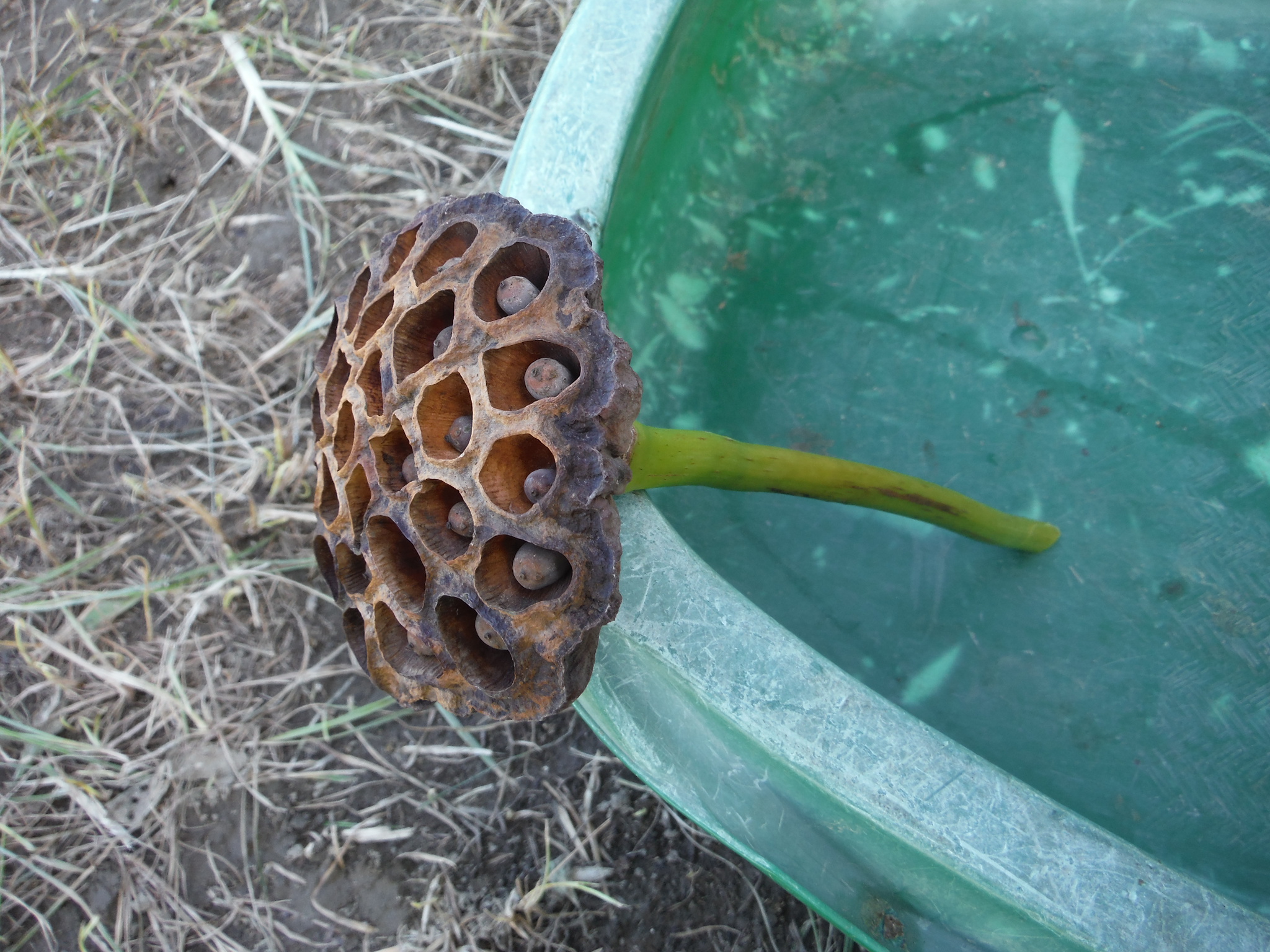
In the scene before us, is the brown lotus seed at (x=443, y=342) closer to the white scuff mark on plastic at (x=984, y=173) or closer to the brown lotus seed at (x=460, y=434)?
the brown lotus seed at (x=460, y=434)

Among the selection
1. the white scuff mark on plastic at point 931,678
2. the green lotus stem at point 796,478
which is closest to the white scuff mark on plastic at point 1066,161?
the green lotus stem at point 796,478

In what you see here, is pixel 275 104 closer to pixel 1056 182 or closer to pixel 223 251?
pixel 223 251

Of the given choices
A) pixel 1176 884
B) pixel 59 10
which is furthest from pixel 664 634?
pixel 59 10

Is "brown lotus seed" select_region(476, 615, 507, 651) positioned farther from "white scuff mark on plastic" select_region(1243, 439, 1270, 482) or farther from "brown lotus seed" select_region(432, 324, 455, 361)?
"white scuff mark on plastic" select_region(1243, 439, 1270, 482)

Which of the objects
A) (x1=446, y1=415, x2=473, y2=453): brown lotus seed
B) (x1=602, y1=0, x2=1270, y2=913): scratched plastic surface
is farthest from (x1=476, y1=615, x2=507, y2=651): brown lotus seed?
(x1=602, y1=0, x2=1270, y2=913): scratched plastic surface

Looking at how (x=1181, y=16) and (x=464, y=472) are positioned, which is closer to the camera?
(x=464, y=472)

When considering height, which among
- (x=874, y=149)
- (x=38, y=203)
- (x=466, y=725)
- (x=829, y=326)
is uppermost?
(x=874, y=149)

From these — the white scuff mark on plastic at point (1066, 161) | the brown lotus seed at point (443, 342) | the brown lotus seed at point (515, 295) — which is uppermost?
the brown lotus seed at point (515, 295)

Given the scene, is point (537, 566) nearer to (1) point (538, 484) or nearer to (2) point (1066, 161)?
(1) point (538, 484)
